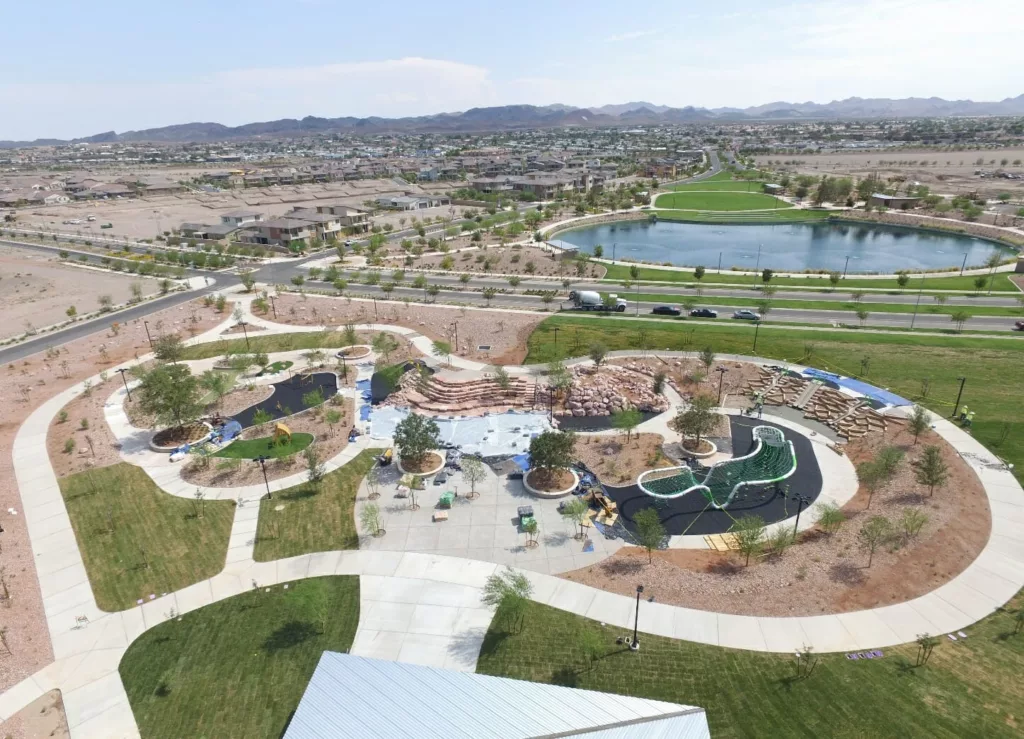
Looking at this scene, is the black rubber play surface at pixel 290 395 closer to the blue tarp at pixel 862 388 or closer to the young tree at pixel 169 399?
the young tree at pixel 169 399

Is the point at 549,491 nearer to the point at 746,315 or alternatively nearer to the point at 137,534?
the point at 137,534

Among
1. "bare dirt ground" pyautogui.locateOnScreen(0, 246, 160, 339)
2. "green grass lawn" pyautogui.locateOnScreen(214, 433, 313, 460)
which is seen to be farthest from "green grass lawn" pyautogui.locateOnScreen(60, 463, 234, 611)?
"bare dirt ground" pyautogui.locateOnScreen(0, 246, 160, 339)

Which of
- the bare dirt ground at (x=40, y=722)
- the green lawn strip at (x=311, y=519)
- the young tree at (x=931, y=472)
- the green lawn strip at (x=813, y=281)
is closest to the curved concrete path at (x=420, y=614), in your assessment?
the bare dirt ground at (x=40, y=722)

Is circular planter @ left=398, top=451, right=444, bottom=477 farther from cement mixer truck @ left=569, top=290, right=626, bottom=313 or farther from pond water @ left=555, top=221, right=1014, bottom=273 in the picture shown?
pond water @ left=555, top=221, right=1014, bottom=273

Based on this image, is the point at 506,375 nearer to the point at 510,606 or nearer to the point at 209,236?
the point at 510,606

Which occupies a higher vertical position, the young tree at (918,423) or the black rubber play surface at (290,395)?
the young tree at (918,423)

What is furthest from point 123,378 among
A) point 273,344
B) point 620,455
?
point 620,455

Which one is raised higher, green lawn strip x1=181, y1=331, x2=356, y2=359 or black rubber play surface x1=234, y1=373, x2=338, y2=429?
green lawn strip x1=181, y1=331, x2=356, y2=359
